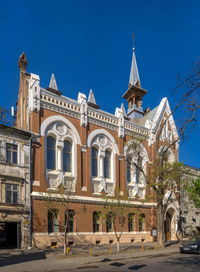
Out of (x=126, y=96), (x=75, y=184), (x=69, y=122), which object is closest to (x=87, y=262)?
(x=75, y=184)

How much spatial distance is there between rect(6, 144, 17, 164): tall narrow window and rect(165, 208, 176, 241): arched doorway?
21441mm

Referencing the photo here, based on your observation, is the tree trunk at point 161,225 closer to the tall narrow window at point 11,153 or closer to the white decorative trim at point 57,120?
the white decorative trim at point 57,120

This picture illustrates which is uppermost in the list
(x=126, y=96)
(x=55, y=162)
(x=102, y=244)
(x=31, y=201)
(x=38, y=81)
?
(x=126, y=96)

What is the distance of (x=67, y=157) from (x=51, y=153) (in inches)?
75.4

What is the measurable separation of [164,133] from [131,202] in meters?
11.6

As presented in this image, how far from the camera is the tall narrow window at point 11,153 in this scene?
24473mm

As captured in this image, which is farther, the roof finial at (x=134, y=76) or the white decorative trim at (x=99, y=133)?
the roof finial at (x=134, y=76)

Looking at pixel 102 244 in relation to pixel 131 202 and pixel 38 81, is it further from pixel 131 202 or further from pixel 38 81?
pixel 38 81

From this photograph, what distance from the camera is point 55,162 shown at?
92.1ft

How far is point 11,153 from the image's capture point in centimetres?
2470

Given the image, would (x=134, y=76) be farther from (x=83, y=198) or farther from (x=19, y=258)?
(x=19, y=258)

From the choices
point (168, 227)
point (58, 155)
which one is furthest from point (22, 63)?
point (168, 227)

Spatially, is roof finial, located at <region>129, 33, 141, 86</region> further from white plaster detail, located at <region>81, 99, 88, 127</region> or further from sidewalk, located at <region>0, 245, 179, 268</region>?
sidewalk, located at <region>0, 245, 179, 268</region>

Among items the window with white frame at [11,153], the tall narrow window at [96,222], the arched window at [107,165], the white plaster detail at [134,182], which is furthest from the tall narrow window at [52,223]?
the white plaster detail at [134,182]
